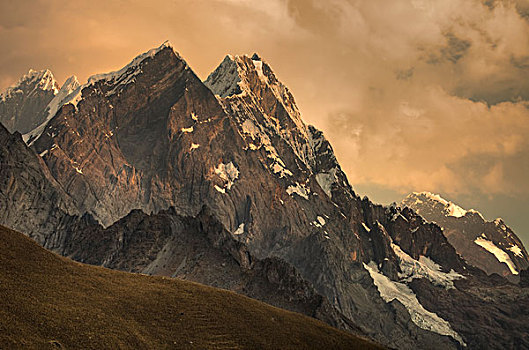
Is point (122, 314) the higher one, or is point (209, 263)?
point (209, 263)

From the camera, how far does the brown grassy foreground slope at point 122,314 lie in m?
51.2

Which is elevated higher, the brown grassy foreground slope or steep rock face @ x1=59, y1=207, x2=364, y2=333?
steep rock face @ x1=59, y1=207, x2=364, y2=333

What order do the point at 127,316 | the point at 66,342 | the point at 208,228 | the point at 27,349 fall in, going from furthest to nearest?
the point at 208,228
the point at 127,316
the point at 66,342
the point at 27,349

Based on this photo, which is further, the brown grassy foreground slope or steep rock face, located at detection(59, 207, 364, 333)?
steep rock face, located at detection(59, 207, 364, 333)

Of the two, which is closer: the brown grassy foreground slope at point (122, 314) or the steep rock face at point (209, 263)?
the brown grassy foreground slope at point (122, 314)

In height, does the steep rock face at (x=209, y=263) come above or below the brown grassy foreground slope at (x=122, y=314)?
above

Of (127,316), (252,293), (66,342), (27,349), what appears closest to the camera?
(27,349)

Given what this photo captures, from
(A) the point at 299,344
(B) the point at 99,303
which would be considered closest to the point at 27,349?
(B) the point at 99,303

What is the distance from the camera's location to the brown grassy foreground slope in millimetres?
51156

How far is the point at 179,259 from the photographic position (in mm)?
178125

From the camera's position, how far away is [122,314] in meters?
61.8

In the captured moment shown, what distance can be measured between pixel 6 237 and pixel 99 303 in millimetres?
18634

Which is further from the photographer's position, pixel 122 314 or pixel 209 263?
pixel 209 263

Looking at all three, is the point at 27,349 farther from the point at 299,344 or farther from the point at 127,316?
the point at 299,344
